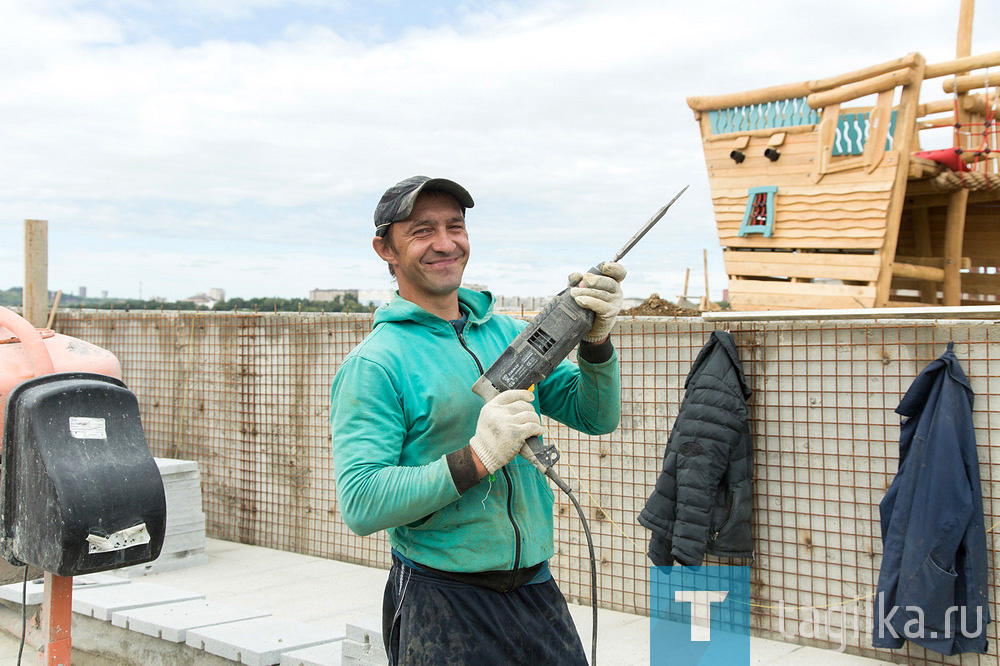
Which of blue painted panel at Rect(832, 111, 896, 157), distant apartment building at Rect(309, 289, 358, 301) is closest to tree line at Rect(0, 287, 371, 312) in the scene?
distant apartment building at Rect(309, 289, 358, 301)

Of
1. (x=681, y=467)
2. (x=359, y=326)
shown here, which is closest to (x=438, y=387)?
(x=681, y=467)

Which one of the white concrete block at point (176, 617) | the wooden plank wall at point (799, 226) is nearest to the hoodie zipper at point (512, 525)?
the white concrete block at point (176, 617)

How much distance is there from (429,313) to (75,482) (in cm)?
122

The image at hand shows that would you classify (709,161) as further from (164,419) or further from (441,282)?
(164,419)

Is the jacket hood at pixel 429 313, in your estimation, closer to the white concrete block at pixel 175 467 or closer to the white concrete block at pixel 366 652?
the white concrete block at pixel 366 652

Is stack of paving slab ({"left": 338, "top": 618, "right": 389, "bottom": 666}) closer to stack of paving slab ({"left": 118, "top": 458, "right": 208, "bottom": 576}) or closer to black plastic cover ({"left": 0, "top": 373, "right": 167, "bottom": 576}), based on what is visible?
black plastic cover ({"left": 0, "top": 373, "right": 167, "bottom": 576})

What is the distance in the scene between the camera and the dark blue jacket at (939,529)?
11.5ft

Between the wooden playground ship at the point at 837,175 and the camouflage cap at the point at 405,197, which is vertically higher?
the wooden playground ship at the point at 837,175

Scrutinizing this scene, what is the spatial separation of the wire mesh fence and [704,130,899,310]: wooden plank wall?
140cm

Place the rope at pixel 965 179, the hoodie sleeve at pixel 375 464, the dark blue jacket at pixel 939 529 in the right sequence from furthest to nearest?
the rope at pixel 965 179, the dark blue jacket at pixel 939 529, the hoodie sleeve at pixel 375 464

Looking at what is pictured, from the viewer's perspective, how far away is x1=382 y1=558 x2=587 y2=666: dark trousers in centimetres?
216

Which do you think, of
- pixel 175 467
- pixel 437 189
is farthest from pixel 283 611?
pixel 437 189

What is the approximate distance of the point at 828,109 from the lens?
5.33 meters

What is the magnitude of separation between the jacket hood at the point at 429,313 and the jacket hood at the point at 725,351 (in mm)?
2055
